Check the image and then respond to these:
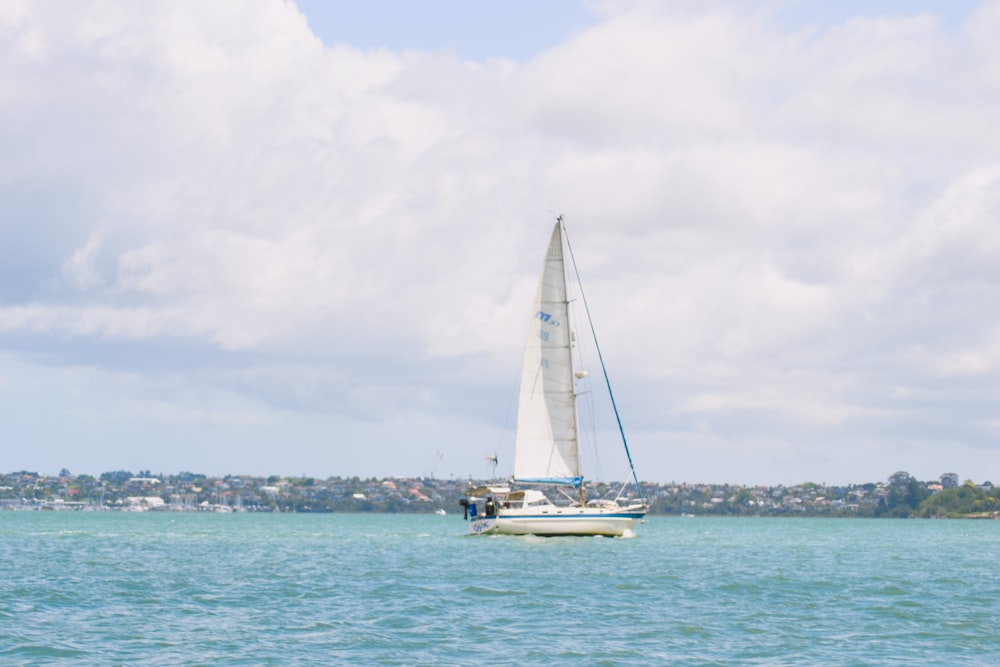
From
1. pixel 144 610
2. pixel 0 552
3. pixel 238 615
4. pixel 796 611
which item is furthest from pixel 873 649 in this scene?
pixel 0 552

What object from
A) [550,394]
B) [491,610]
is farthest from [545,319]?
[491,610]

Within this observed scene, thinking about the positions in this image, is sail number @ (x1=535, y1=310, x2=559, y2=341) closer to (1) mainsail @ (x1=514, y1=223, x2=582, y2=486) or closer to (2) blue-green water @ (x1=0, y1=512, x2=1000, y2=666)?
(1) mainsail @ (x1=514, y1=223, x2=582, y2=486)

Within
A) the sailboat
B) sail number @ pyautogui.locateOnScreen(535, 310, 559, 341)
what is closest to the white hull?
the sailboat

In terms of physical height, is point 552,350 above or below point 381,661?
above

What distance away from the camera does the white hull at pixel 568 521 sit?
81.2 m

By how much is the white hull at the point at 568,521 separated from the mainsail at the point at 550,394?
3.20m

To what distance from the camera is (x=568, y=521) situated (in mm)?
81250

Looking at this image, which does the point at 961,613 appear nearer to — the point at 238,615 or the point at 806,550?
the point at 238,615

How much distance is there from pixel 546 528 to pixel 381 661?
48.0 meters

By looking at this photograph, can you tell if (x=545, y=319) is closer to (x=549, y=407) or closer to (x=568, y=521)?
(x=549, y=407)

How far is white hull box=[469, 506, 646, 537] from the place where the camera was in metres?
81.2

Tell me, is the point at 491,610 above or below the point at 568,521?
below

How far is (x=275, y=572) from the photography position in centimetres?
6075

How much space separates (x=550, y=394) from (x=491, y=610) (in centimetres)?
4136
